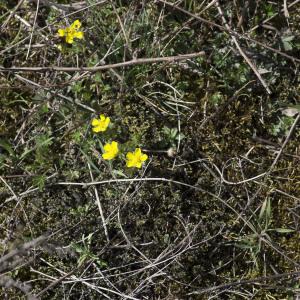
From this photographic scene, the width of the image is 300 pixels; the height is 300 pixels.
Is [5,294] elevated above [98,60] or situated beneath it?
situated beneath

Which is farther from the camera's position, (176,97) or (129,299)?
(176,97)

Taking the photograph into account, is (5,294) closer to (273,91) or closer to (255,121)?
(255,121)

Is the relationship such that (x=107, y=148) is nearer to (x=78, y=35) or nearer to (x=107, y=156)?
(x=107, y=156)

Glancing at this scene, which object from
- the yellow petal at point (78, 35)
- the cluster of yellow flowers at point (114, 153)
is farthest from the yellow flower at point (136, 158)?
the yellow petal at point (78, 35)

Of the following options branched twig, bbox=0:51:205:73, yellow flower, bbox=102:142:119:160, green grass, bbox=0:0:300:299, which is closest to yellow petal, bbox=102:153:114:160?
yellow flower, bbox=102:142:119:160

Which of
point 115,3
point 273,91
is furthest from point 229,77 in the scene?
point 115,3

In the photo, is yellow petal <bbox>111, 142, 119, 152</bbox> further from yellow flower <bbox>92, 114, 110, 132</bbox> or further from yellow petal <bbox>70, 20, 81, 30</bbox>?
yellow petal <bbox>70, 20, 81, 30</bbox>

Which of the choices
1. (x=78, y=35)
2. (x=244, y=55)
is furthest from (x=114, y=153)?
(x=244, y=55)
